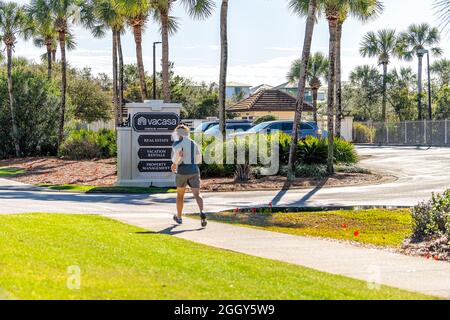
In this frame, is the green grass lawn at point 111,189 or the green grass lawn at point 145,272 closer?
the green grass lawn at point 145,272

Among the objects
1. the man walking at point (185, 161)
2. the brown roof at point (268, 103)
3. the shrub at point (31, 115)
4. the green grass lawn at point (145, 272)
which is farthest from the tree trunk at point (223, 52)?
the brown roof at point (268, 103)

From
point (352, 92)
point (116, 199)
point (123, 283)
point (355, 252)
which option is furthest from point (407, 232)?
point (352, 92)

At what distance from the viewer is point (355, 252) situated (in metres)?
11.5

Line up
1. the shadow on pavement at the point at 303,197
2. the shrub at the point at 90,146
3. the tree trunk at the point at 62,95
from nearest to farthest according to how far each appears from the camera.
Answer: the shadow on pavement at the point at 303,197, the shrub at the point at 90,146, the tree trunk at the point at 62,95

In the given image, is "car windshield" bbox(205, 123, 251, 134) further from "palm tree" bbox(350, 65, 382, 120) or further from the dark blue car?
"palm tree" bbox(350, 65, 382, 120)

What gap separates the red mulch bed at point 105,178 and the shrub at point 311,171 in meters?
0.44

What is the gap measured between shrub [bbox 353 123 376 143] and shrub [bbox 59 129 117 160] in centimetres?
2522

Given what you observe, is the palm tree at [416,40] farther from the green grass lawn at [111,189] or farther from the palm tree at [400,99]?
the green grass lawn at [111,189]

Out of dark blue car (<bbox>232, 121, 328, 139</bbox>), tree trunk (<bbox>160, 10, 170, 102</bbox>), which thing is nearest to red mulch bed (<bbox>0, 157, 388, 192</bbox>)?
tree trunk (<bbox>160, 10, 170, 102</bbox>)

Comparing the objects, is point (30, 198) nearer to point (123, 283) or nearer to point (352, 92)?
point (123, 283)

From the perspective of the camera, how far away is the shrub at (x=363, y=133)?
61656mm

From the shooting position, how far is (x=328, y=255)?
437 inches

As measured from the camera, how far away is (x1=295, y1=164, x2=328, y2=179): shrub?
91.8 feet

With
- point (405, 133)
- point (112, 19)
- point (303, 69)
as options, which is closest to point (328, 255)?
point (303, 69)
